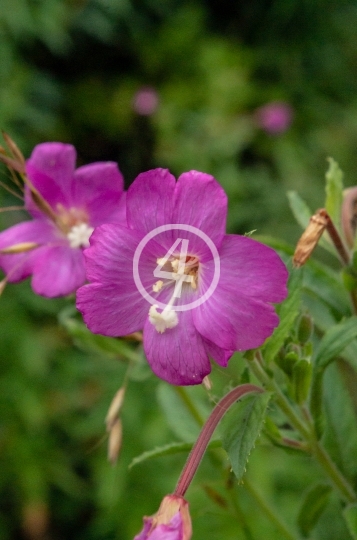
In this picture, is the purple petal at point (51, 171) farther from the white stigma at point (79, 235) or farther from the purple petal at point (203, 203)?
the purple petal at point (203, 203)

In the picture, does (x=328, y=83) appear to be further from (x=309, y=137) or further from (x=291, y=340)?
(x=291, y=340)

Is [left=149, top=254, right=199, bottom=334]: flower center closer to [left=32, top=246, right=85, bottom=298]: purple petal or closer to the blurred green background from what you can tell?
[left=32, top=246, right=85, bottom=298]: purple petal

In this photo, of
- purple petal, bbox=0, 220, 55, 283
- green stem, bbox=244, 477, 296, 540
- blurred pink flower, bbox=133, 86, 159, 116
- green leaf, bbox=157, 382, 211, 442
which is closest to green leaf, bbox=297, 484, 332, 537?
green stem, bbox=244, 477, 296, 540

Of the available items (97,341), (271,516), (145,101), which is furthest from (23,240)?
(145,101)

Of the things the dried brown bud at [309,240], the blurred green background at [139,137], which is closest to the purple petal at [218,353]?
the dried brown bud at [309,240]

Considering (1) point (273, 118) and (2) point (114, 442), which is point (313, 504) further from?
(1) point (273, 118)

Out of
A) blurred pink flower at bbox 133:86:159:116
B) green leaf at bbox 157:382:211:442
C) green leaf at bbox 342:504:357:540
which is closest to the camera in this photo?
green leaf at bbox 342:504:357:540
